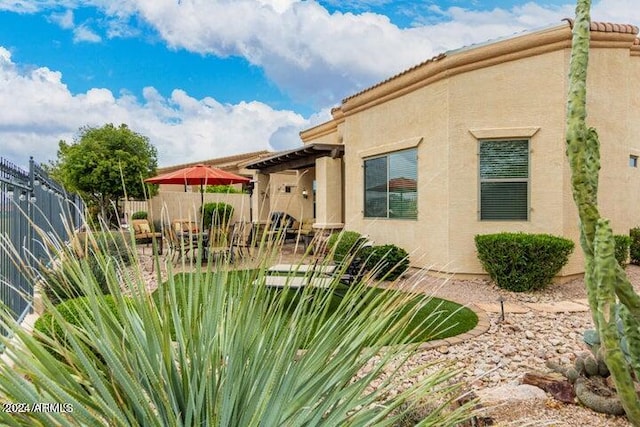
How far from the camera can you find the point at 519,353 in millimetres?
4820

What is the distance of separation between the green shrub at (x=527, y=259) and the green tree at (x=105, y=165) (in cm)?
1707

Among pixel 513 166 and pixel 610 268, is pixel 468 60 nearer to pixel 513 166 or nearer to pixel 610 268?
pixel 513 166

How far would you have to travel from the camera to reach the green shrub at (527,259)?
7.67 metres

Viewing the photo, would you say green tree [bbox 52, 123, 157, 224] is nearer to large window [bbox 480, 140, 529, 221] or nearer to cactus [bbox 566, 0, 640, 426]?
large window [bbox 480, 140, 529, 221]

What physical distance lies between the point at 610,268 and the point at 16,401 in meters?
2.52

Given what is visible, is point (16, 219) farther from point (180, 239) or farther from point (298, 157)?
point (298, 157)

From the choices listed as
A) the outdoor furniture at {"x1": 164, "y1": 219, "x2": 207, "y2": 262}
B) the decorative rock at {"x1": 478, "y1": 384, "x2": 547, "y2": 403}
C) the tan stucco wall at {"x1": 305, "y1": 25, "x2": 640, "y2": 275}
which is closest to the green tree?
the tan stucco wall at {"x1": 305, "y1": 25, "x2": 640, "y2": 275}

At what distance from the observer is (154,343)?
1531mm

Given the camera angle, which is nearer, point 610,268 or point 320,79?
point 610,268

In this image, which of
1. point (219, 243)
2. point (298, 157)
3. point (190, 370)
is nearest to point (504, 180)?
point (298, 157)

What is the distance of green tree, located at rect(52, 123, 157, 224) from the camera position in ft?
64.8

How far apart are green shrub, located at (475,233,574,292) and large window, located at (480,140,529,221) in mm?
746

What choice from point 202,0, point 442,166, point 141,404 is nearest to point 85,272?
point 141,404

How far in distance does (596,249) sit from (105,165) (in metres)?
21.9
